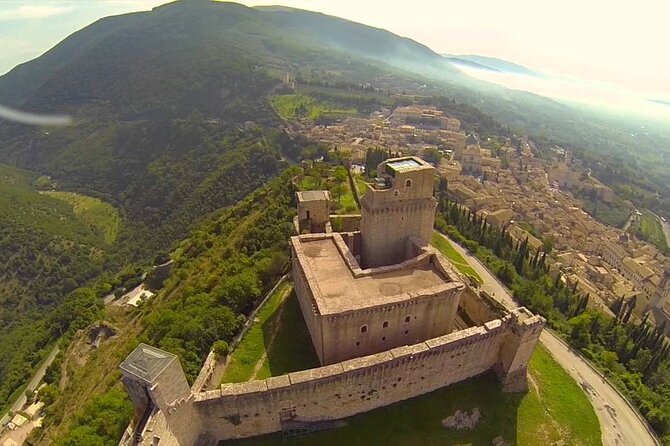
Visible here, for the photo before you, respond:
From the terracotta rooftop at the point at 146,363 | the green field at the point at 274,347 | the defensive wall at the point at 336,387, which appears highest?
the terracotta rooftop at the point at 146,363

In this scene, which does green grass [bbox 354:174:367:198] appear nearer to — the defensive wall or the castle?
the castle

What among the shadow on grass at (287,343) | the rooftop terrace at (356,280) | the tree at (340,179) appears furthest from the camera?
the tree at (340,179)

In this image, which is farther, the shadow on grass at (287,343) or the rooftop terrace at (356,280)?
the shadow on grass at (287,343)

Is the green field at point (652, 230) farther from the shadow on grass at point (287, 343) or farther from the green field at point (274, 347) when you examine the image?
the green field at point (274, 347)

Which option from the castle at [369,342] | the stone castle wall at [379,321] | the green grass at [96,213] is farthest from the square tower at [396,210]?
the green grass at [96,213]

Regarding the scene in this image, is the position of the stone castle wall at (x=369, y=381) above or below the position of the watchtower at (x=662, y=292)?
above

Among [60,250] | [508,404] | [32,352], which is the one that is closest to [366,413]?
[508,404]

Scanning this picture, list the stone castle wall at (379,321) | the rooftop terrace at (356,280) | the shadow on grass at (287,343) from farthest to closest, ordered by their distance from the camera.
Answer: the shadow on grass at (287,343) → the rooftop terrace at (356,280) → the stone castle wall at (379,321)
